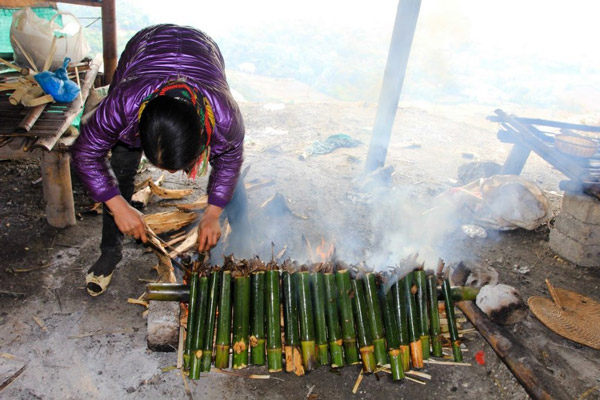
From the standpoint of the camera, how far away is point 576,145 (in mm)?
5930

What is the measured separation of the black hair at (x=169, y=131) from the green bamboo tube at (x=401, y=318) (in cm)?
199

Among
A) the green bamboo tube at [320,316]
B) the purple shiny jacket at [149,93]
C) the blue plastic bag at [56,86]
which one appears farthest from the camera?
the blue plastic bag at [56,86]

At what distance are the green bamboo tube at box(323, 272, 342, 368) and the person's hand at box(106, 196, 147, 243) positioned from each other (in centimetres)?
154

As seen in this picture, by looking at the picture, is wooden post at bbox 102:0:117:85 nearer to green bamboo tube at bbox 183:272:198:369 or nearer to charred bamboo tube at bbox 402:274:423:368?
green bamboo tube at bbox 183:272:198:369

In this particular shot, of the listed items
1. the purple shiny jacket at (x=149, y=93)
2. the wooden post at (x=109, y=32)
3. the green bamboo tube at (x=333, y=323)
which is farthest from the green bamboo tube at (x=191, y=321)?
the wooden post at (x=109, y=32)

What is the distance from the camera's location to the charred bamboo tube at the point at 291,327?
10.1 ft

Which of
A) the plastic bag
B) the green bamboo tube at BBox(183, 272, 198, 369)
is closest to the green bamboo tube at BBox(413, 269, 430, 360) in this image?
the green bamboo tube at BBox(183, 272, 198, 369)

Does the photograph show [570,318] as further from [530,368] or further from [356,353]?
[356,353]

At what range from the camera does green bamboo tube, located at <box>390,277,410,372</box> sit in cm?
320

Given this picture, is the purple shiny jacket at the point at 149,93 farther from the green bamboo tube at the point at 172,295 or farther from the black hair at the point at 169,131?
the green bamboo tube at the point at 172,295

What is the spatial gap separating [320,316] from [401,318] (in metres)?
0.67

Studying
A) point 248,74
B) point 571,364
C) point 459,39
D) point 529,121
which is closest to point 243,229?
point 571,364

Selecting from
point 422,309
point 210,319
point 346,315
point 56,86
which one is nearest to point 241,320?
point 210,319

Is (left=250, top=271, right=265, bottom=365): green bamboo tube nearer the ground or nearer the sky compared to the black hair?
nearer the ground
